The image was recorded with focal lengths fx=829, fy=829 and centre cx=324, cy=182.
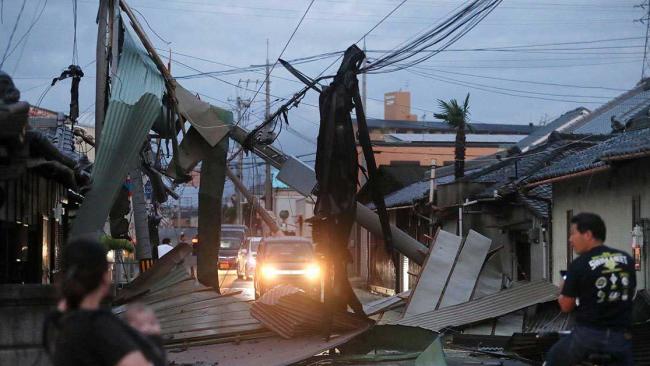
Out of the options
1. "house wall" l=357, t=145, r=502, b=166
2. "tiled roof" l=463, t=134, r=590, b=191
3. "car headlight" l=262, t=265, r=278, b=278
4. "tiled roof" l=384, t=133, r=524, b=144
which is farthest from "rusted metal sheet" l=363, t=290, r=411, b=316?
"tiled roof" l=384, t=133, r=524, b=144

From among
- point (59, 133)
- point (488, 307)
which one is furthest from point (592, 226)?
point (59, 133)

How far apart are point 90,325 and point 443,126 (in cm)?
6179

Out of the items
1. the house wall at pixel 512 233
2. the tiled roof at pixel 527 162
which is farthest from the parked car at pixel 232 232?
the house wall at pixel 512 233

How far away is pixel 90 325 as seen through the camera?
11.5ft

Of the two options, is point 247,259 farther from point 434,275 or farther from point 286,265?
point 434,275

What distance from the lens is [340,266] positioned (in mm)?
12648

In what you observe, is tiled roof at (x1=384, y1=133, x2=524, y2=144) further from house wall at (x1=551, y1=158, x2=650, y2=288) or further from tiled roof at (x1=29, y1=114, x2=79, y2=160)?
tiled roof at (x1=29, y1=114, x2=79, y2=160)

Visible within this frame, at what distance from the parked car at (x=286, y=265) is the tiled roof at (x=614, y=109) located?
34.3ft

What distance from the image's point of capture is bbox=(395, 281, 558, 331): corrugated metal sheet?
13203mm

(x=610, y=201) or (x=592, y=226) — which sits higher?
(x=610, y=201)

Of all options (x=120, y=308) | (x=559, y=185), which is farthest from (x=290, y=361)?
(x=559, y=185)

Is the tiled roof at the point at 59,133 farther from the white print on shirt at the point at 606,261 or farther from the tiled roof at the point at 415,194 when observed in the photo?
the tiled roof at the point at 415,194

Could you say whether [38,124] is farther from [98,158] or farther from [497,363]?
[497,363]

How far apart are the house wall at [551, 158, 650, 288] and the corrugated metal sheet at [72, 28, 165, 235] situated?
8.83 metres
